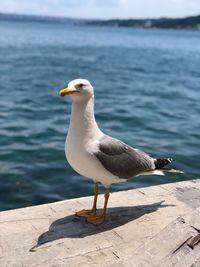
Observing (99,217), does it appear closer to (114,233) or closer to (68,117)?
(114,233)

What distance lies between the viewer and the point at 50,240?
4.56 meters

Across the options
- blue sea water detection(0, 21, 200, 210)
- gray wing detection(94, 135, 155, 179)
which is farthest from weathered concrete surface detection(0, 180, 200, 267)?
blue sea water detection(0, 21, 200, 210)

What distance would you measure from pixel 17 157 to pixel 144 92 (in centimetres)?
1096

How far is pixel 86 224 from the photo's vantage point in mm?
4945

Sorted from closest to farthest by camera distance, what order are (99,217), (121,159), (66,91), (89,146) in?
(66,91), (89,146), (121,159), (99,217)

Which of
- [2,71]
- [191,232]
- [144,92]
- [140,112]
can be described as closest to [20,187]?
[191,232]

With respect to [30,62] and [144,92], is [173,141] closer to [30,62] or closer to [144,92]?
[144,92]

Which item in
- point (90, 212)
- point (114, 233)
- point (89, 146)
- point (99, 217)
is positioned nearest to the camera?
point (89, 146)

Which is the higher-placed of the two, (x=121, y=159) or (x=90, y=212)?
(x=121, y=159)

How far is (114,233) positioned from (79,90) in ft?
4.94

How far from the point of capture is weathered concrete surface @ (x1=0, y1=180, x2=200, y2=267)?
12.5 ft

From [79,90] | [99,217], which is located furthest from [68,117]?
[79,90]

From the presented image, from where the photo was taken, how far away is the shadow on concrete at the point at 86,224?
15.3 ft

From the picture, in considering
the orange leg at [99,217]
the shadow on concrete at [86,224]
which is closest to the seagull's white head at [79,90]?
the orange leg at [99,217]
